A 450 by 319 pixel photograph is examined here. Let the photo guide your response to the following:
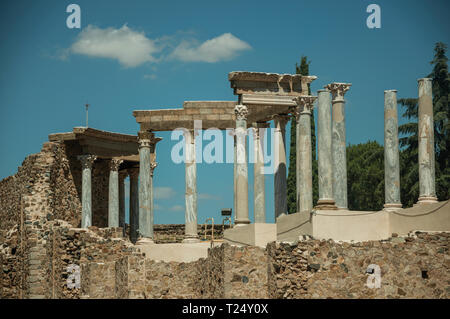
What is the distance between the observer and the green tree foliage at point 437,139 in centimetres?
4806

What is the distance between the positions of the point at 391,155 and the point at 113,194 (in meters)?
20.5

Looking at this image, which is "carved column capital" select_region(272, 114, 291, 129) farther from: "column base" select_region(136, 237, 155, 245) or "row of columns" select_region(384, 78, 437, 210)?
"column base" select_region(136, 237, 155, 245)

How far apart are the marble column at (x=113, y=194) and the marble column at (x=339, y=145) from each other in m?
19.0

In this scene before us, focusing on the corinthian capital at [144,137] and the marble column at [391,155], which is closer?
the marble column at [391,155]

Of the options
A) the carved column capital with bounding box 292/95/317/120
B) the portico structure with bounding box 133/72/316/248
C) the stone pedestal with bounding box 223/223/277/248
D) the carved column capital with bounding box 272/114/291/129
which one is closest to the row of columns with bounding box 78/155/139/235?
the portico structure with bounding box 133/72/316/248

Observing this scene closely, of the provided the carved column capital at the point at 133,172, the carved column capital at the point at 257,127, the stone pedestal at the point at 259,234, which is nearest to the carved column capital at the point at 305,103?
the carved column capital at the point at 257,127

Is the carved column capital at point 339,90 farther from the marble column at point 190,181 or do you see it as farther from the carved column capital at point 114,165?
the carved column capital at point 114,165

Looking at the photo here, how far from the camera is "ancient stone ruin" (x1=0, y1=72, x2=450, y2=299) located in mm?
24625

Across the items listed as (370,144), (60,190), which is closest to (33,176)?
(60,190)

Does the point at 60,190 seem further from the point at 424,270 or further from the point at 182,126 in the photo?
the point at 424,270

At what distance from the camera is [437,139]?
49.2 m

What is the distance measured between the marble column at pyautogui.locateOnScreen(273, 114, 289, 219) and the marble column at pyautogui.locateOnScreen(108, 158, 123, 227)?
1238 cm
